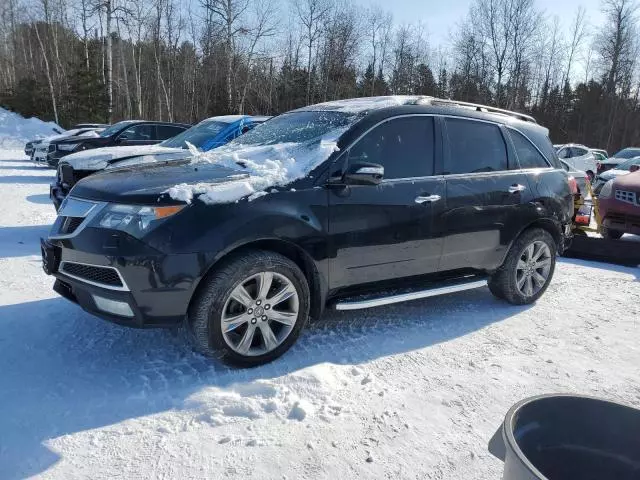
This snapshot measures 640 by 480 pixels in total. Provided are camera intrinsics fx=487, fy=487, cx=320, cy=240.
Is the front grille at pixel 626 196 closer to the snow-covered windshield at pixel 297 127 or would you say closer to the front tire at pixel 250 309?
the snow-covered windshield at pixel 297 127

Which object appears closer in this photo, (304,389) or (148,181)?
(304,389)

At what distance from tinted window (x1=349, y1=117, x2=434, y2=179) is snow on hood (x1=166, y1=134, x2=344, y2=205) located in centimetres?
25

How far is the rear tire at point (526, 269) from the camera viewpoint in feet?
15.2

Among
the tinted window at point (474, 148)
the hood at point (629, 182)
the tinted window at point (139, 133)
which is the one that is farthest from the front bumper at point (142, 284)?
the tinted window at point (139, 133)

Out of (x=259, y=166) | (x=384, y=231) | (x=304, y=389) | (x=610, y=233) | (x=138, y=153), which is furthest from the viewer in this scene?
(x=610, y=233)

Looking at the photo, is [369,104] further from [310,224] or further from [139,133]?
[139,133]

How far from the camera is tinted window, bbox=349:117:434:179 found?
3703 mm

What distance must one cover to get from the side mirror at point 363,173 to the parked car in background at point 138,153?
2877mm

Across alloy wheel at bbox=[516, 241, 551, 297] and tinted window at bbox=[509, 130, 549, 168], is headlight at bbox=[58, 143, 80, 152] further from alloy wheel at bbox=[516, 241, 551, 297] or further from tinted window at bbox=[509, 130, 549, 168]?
alloy wheel at bbox=[516, 241, 551, 297]

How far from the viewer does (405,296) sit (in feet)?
12.5

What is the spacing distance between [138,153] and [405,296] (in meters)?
5.39

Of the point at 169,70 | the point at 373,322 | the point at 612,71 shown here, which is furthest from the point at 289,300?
the point at 612,71

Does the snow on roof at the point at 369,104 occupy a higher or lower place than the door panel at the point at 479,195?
higher

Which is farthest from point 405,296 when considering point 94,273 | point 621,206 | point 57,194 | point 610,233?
point 610,233
